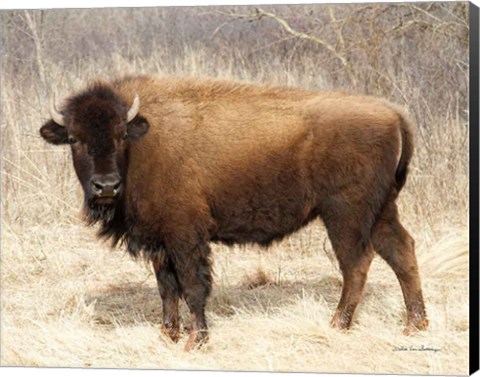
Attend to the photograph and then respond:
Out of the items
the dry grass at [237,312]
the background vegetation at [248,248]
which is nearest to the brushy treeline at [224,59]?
the background vegetation at [248,248]

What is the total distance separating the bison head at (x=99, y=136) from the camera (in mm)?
7742

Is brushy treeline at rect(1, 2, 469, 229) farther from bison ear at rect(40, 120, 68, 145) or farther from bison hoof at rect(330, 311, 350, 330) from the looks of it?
bison ear at rect(40, 120, 68, 145)

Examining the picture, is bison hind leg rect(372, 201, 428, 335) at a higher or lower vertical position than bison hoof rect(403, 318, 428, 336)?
higher

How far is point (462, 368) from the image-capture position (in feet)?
25.1

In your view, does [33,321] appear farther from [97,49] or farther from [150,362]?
[97,49]

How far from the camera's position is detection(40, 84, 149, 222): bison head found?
305 inches

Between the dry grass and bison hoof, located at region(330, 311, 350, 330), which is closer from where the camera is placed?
the dry grass

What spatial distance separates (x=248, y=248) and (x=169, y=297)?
2.78 ft
